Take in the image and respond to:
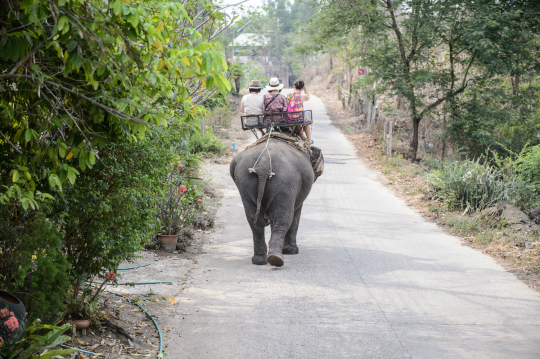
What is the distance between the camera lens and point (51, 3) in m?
2.97

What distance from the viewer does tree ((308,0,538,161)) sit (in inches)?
599

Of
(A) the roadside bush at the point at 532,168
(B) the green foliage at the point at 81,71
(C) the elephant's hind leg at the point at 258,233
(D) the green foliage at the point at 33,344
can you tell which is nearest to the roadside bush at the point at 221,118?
(A) the roadside bush at the point at 532,168

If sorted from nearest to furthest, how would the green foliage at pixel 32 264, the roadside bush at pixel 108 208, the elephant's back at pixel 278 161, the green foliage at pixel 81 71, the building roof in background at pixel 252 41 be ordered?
the green foliage at pixel 81 71 < the green foliage at pixel 32 264 < the roadside bush at pixel 108 208 < the elephant's back at pixel 278 161 < the building roof in background at pixel 252 41

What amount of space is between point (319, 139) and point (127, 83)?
20747 mm

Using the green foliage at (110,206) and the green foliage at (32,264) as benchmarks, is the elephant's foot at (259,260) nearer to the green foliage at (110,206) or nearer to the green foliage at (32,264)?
the green foliage at (110,206)

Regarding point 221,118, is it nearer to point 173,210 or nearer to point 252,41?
point 173,210

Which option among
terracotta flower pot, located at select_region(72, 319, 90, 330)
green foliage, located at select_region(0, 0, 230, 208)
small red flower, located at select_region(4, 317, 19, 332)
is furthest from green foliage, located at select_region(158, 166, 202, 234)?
small red flower, located at select_region(4, 317, 19, 332)

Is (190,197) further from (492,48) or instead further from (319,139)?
(319,139)

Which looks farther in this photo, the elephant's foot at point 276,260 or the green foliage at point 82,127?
the elephant's foot at point 276,260

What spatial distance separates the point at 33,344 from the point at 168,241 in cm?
430

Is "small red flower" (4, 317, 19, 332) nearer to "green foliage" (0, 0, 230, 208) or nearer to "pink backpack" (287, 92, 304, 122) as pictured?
"green foliage" (0, 0, 230, 208)

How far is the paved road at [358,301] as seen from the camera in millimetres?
4691

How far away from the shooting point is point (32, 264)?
3.80m

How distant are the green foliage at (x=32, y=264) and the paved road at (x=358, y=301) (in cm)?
130
